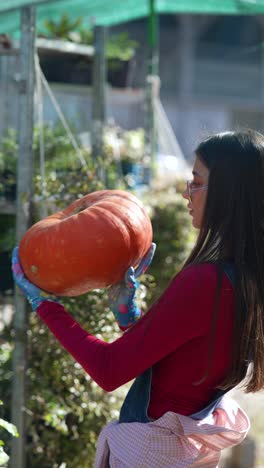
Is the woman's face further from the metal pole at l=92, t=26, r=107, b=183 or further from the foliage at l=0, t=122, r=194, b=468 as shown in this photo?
the metal pole at l=92, t=26, r=107, b=183

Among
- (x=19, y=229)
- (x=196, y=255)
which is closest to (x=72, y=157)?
(x=19, y=229)

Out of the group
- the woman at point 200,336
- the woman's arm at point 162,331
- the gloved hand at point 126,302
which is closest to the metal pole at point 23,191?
the gloved hand at point 126,302

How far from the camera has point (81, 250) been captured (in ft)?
7.98

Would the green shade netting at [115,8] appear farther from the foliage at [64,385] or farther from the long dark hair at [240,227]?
the long dark hair at [240,227]

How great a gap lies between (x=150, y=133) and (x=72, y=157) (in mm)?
1833

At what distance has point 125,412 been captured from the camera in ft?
7.04

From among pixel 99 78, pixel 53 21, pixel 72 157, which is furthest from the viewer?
pixel 53 21

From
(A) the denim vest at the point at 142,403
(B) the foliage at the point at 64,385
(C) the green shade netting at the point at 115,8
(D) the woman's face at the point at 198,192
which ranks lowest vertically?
(B) the foliage at the point at 64,385

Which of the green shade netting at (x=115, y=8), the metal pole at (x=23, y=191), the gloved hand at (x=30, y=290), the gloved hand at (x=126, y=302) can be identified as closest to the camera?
the gloved hand at (x=30, y=290)

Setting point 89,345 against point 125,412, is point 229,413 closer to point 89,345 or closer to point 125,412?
point 125,412

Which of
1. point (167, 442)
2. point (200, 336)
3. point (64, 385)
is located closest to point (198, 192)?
point (200, 336)

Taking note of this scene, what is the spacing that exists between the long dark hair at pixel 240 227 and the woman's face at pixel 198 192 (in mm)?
27

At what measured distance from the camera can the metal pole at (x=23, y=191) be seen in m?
3.13

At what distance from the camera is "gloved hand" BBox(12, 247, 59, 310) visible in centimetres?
223
